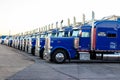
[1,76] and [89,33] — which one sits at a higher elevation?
[89,33]

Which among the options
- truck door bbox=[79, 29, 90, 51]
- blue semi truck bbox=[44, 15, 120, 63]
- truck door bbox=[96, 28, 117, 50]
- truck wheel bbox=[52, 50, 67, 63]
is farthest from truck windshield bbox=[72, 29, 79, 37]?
truck wheel bbox=[52, 50, 67, 63]

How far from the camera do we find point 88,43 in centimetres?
2347

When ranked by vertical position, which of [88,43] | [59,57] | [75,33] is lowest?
[59,57]

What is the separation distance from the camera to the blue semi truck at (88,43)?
2320 centimetres

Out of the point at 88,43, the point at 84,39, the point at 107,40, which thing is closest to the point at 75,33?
the point at 84,39

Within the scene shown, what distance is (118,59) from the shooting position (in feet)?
81.9

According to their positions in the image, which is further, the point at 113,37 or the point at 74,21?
the point at 74,21

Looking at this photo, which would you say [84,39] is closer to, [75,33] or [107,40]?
[75,33]

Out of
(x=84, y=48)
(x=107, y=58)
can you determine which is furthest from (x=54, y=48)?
(x=107, y=58)

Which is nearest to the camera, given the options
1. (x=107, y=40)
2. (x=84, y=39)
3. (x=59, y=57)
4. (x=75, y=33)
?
(x=59, y=57)

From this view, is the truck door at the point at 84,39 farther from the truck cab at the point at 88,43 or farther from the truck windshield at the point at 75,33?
the truck windshield at the point at 75,33

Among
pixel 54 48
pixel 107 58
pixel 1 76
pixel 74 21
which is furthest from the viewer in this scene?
pixel 74 21

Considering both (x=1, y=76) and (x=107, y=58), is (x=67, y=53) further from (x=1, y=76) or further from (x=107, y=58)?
(x=1, y=76)

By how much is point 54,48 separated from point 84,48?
1.95m
